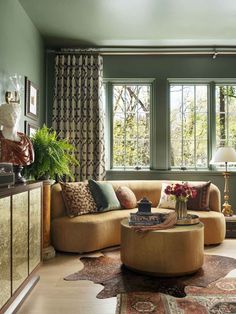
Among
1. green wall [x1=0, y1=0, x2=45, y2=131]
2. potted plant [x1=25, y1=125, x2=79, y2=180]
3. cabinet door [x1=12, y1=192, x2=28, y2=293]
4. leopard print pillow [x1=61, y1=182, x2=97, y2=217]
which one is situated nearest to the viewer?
cabinet door [x1=12, y1=192, x2=28, y2=293]

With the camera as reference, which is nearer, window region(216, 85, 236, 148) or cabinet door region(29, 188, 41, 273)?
cabinet door region(29, 188, 41, 273)

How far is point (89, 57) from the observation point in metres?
5.08

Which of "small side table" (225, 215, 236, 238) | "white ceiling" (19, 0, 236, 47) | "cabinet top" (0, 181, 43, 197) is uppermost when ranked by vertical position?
"white ceiling" (19, 0, 236, 47)

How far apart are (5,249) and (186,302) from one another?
1399mm

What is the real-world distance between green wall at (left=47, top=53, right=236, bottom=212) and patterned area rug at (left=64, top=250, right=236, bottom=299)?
186 cm

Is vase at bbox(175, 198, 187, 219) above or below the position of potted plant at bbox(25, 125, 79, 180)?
below

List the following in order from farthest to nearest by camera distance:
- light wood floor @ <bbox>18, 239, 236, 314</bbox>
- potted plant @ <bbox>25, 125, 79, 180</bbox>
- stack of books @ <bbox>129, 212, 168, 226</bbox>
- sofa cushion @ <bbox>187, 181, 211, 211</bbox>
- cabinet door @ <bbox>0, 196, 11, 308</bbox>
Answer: sofa cushion @ <bbox>187, 181, 211, 211</bbox> < potted plant @ <bbox>25, 125, 79, 180</bbox> < stack of books @ <bbox>129, 212, 168, 226</bbox> < light wood floor @ <bbox>18, 239, 236, 314</bbox> < cabinet door @ <bbox>0, 196, 11, 308</bbox>

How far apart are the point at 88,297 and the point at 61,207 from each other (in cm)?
170

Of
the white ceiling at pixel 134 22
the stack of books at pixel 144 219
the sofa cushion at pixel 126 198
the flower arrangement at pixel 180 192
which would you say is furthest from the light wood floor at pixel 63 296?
the white ceiling at pixel 134 22

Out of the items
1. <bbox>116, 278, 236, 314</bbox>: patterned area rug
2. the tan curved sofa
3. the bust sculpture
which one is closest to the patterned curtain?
the tan curved sofa

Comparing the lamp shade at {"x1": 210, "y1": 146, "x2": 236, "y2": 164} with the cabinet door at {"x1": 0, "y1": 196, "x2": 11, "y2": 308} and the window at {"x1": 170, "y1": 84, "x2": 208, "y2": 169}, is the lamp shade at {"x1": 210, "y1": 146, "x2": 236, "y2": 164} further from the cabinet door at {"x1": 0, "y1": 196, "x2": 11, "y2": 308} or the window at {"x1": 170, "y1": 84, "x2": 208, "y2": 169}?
the cabinet door at {"x1": 0, "y1": 196, "x2": 11, "y2": 308}

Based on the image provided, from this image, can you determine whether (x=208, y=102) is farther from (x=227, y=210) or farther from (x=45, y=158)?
(x=45, y=158)

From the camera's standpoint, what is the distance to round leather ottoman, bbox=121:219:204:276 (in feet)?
Answer: 9.68

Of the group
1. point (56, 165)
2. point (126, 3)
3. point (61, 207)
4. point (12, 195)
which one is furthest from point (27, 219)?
point (126, 3)
